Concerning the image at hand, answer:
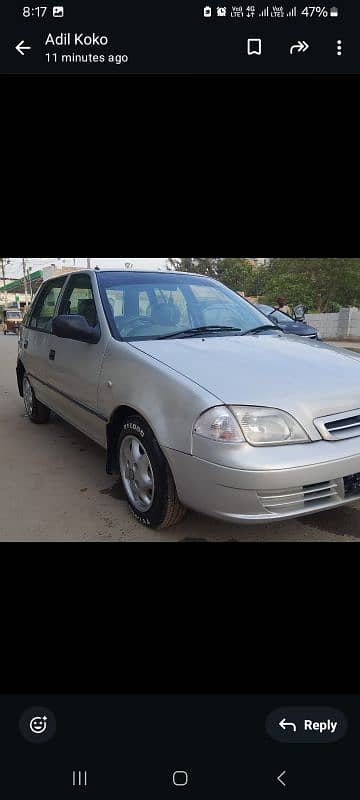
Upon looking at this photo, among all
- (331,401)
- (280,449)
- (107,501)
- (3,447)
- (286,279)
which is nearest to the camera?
(280,449)

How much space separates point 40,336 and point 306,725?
3.94 meters

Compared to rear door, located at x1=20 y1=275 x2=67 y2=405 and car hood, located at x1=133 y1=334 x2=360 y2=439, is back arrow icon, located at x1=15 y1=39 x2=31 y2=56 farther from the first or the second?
rear door, located at x1=20 y1=275 x2=67 y2=405

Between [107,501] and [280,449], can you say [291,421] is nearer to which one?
[280,449]

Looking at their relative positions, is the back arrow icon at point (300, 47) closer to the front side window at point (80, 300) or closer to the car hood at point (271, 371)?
the car hood at point (271, 371)

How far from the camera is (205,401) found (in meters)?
2.14

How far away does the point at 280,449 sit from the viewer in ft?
6.81

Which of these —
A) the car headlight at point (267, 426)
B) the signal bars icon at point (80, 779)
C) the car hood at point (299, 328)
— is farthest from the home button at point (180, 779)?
the car hood at point (299, 328)

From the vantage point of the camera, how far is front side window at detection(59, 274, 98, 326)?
3342 mm

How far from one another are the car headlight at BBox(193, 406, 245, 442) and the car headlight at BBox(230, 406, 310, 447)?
3cm

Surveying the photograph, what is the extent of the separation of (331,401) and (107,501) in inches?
63.1

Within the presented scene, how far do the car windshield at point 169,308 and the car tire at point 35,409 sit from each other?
197 centimetres

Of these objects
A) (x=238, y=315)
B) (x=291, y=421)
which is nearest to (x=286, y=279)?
(x=238, y=315)

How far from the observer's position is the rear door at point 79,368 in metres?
Result: 3.08

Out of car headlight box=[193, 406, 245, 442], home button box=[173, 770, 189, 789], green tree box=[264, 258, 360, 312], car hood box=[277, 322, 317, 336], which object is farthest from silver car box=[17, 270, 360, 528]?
green tree box=[264, 258, 360, 312]
